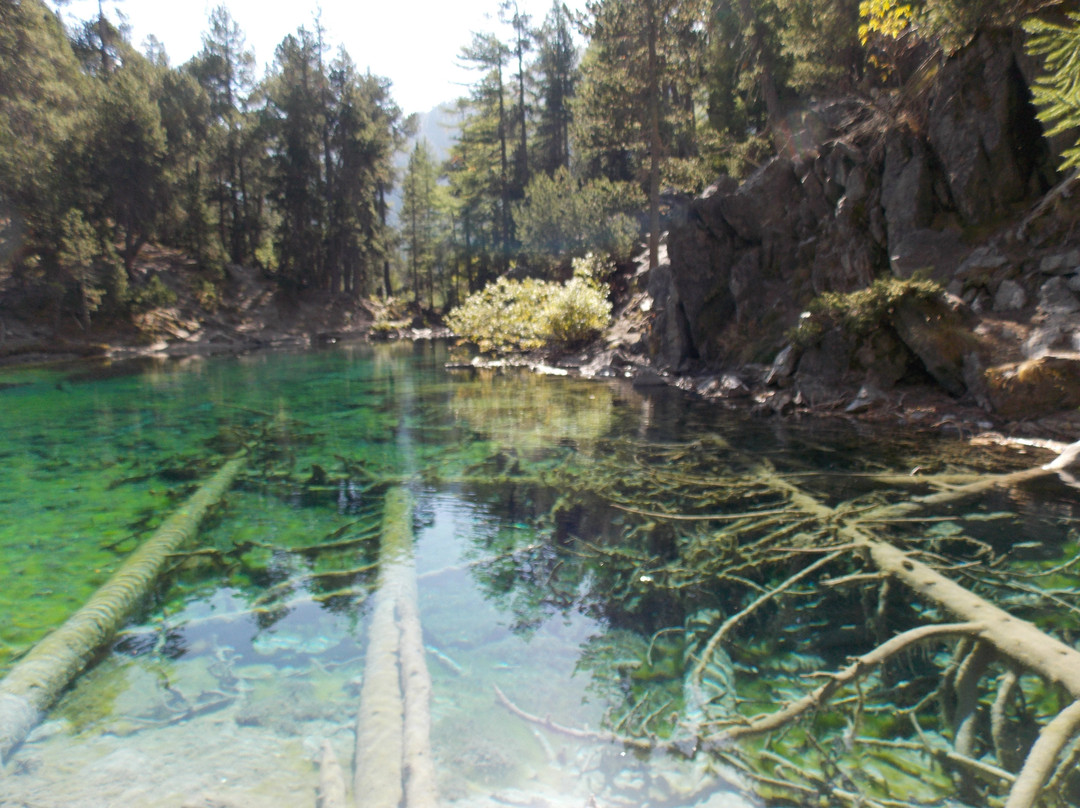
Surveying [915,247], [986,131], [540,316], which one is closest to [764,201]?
[915,247]

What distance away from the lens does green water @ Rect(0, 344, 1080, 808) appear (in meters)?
3.79

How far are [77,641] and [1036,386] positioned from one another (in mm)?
12908

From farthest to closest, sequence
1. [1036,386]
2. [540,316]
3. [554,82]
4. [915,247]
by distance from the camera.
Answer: [554,82]
[540,316]
[915,247]
[1036,386]

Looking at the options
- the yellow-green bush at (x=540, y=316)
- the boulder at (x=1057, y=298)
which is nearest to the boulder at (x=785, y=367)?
the boulder at (x=1057, y=298)

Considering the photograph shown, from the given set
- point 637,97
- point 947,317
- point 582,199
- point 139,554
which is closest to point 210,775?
point 139,554

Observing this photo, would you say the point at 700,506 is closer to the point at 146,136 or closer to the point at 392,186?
the point at 146,136

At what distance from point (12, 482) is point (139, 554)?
15.9ft

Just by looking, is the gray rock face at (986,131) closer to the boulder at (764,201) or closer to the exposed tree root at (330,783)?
the boulder at (764,201)

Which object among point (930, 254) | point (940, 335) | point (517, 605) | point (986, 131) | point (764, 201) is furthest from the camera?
point (764, 201)

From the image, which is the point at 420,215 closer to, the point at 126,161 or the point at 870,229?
the point at 126,161

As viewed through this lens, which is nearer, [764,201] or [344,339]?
[764,201]

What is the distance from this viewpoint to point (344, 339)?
154 ft

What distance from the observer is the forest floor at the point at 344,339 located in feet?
40.2

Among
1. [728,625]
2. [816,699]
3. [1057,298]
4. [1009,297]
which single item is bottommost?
[816,699]
